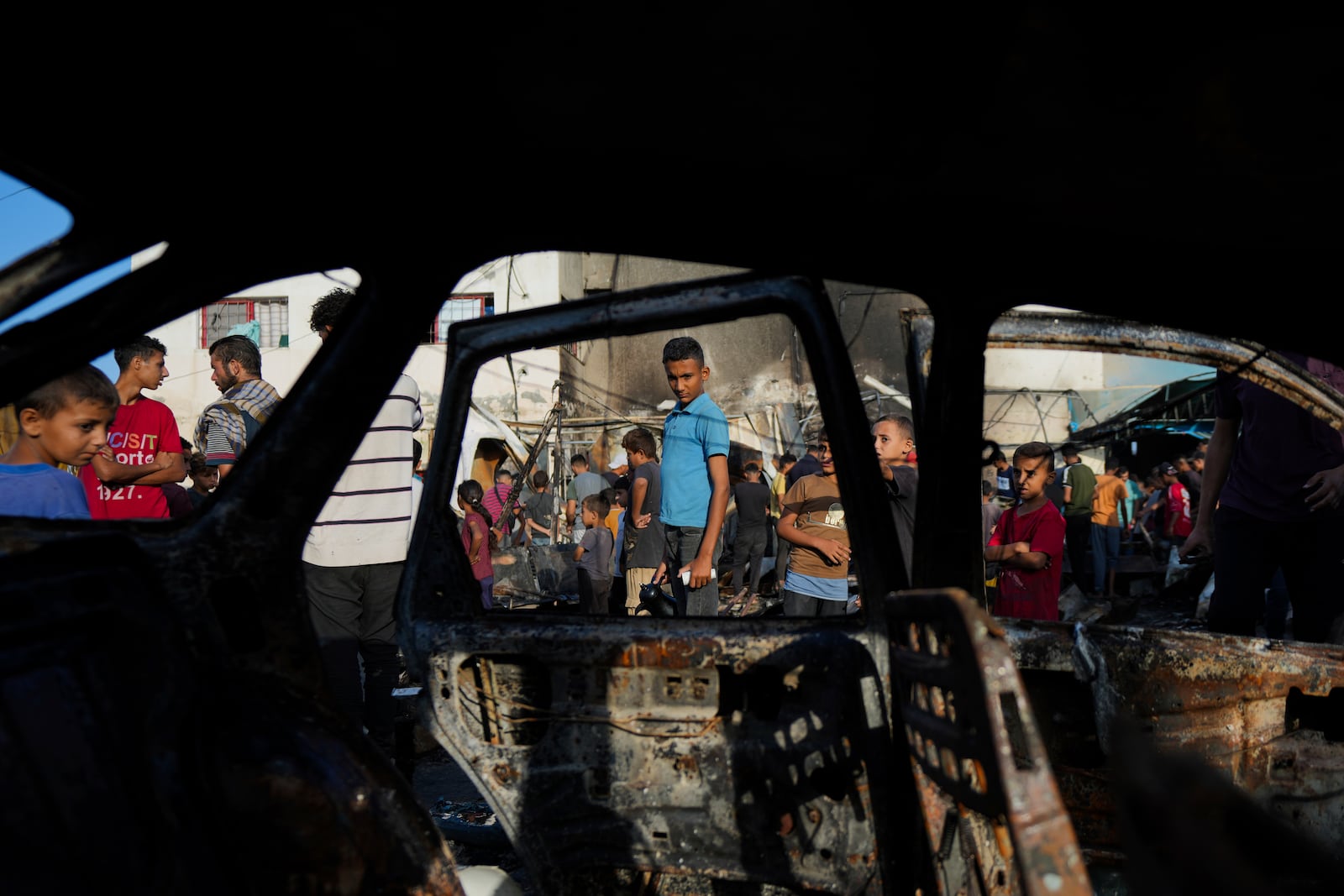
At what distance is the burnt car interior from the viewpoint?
1132 mm

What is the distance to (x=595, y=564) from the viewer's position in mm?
7336

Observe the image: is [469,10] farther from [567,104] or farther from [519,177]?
[519,177]

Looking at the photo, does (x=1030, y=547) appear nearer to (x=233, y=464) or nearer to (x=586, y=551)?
(x=233, y=464)

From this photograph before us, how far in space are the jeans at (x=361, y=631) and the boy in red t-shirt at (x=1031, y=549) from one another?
2.74 metres

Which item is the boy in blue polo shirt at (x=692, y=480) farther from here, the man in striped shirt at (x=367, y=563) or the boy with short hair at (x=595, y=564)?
the boy with short hair at (x=595, y=564)

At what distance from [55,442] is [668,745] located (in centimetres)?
194

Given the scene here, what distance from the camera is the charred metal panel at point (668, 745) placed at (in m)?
1.91

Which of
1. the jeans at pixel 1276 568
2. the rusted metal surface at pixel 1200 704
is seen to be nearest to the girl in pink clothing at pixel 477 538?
the jeans at pixel 1276 568

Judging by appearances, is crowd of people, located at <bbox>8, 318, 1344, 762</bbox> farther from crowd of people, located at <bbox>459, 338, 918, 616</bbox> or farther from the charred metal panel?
the charred metal panel

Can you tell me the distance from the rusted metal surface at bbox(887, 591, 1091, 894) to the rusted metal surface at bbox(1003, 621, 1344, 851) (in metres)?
0.83

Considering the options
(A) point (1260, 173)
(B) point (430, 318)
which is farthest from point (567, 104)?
(A) point (1260, 173)

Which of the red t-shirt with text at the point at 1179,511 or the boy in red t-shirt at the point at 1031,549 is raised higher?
the boy in red t-shirt at the point at 1031,549

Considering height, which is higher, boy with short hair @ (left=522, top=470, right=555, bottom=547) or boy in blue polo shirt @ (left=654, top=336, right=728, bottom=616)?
boy in blue polo shirt @ (left=654, top=336, right=728, bottom=616)

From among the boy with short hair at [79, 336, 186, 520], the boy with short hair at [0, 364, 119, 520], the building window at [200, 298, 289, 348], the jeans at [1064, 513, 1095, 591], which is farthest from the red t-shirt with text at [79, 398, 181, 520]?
the building window at [200, 298, 289, 348]
